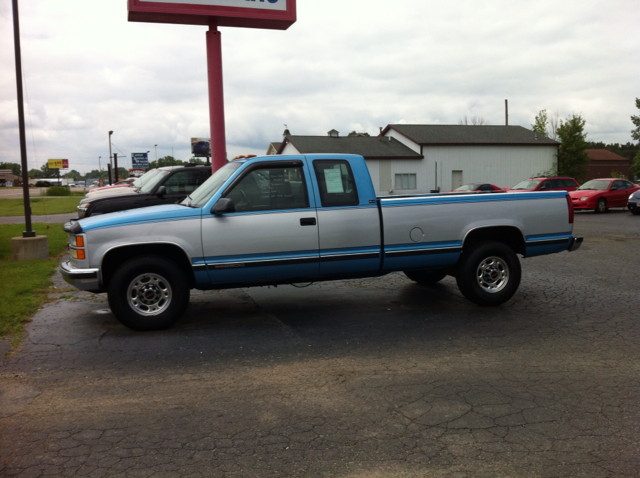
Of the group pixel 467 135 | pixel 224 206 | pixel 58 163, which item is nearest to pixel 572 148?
pixel 467 135

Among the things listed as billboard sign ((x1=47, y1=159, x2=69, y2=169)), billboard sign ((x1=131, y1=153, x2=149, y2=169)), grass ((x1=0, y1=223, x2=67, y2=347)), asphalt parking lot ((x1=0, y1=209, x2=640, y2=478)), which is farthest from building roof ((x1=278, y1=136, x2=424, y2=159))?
billboard sign ((x1=47, y1=159, x2=69, y2=169))

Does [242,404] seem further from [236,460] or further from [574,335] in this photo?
[574,335]

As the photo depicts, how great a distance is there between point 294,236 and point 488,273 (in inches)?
105

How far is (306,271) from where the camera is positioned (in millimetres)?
6844

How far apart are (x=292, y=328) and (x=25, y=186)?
9.85m

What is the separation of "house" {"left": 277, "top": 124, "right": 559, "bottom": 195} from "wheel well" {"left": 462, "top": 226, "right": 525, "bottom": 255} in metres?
35.6

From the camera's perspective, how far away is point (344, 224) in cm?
690

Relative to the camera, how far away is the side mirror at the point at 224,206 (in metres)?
6.42

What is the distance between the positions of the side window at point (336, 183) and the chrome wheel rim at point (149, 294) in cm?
209

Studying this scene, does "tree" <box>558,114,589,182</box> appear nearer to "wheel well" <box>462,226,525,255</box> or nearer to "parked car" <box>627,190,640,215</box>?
"parked car" <box>627,190,640,215</box>

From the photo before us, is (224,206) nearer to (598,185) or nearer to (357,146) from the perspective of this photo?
(598,185)

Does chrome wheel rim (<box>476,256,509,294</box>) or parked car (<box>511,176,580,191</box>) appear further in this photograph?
parked car (<box>511,176,580,191</box>)

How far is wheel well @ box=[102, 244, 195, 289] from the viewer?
654 cm

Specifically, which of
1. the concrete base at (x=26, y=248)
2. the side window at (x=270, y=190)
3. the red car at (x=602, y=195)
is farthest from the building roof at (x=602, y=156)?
the side window at (x=270, y=190)
